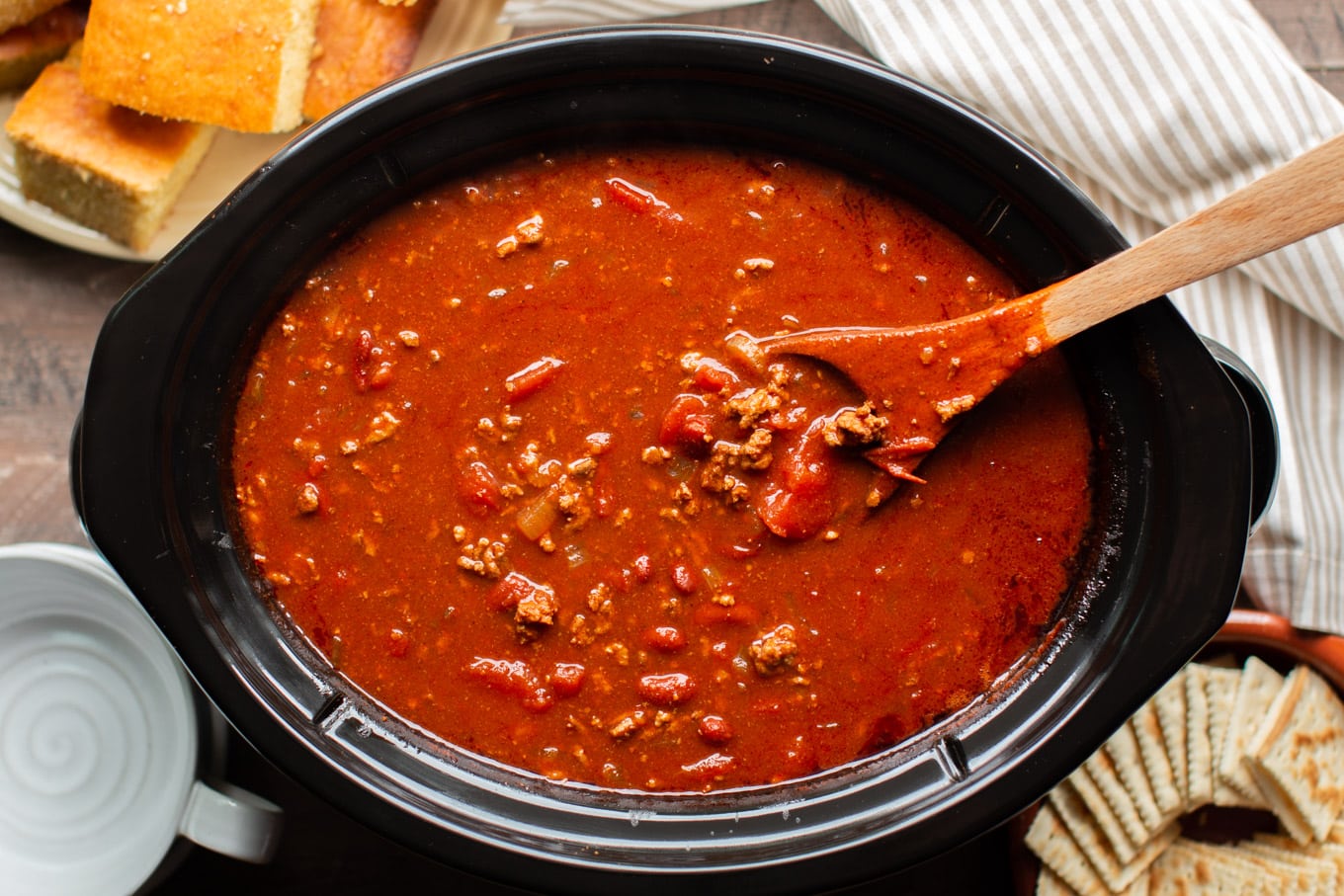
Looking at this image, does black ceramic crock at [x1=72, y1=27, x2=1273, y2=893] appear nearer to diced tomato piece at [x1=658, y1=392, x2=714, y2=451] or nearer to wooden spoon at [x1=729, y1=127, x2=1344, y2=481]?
wooden spoon at [x1=729, y1=127, x2=1344, y2=481]

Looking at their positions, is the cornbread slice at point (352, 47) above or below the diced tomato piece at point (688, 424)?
above

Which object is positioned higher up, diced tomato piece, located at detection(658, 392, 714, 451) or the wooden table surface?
diced tomato piece, located at detection(658, 392, 714, 451)

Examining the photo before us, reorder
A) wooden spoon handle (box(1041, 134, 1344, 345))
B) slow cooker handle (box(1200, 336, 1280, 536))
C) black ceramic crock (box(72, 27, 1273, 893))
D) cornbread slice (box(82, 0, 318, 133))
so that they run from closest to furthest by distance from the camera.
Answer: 1. wooden spoon handle (box(1041, 134, 1344, 345))
2. black ceramic crock (box(72, 27, 1273, 893))
3. slow cooker handle (box(1200, 336, 1280, 536))
4. cornbread slice (box(82, 0, 318, 133))

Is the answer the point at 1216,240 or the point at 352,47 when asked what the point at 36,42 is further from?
the point at 1216,240

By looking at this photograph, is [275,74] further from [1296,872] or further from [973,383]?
[1296,872]

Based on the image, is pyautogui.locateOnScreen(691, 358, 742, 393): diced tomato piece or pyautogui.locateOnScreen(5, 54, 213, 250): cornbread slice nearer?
pyautogui.locateOnScreen(691, 358, 742, 393): diced tomato piece

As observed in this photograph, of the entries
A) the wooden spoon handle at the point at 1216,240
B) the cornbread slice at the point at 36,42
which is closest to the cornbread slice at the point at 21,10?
the cornbread slice at the point at 36,42

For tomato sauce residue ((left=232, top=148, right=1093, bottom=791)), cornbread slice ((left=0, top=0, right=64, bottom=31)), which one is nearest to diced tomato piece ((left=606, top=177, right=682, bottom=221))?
tomato sauce residue ((left=232, top=148, right=1093, bottom=791))

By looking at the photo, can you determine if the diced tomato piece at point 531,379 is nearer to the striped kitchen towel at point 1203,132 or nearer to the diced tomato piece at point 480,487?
the diced tomato piece at point 480,487
